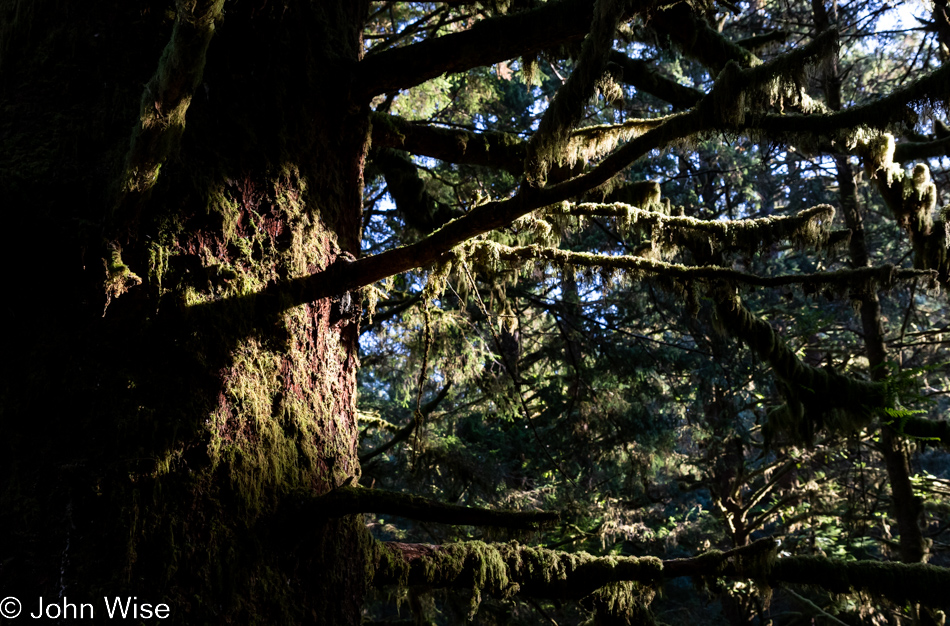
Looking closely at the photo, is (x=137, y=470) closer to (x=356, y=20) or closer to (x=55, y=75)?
(x=55, y=75)

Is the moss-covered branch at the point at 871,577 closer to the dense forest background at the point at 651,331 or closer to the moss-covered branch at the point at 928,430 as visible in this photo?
the dense forest background at the point at 651,331

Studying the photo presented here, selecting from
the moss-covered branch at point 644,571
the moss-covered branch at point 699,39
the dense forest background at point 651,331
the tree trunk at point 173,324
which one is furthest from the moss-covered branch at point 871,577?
the moss-covered branch at point 699,39

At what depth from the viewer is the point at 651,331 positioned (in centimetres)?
1177

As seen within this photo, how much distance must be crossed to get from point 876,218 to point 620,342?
42.7 ft

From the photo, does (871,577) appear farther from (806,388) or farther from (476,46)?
(476,46)

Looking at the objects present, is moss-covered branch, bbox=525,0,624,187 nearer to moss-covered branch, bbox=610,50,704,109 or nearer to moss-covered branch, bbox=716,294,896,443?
moss-covered branch, bbox=610,50,704,109

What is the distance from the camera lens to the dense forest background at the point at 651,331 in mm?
3400

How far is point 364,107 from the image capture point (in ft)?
8.54

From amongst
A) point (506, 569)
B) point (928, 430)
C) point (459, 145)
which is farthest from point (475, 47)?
point (928, 430)

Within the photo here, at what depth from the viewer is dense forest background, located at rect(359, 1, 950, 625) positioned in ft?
11.2

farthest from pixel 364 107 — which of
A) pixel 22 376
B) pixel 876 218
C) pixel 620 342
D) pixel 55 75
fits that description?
pixel 876 218

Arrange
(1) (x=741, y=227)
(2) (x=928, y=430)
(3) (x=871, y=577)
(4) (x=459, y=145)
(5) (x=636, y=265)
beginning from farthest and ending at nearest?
(2) (x=928, y=430)
(4) (x=459, y=145)
(1) (x=741, y=227)
(3) (x=871, y=577)
(5) (x=636, y=265)

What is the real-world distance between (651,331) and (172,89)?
434 inches

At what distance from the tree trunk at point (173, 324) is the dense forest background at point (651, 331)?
2.32 ft
